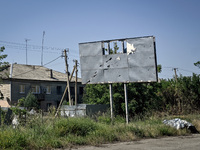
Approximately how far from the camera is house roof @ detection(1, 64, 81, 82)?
130 ft

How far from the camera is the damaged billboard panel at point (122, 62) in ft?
49.8

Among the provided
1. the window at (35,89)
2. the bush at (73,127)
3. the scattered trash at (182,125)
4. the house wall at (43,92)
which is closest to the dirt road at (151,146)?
the bush at (73,127)

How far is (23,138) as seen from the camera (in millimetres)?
9031

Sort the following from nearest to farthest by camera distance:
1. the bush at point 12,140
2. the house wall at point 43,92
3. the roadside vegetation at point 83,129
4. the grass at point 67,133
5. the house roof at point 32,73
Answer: the bush at point 12,140, the grass at point 67,133, the roadside vegetation at point 83,129, the house wall at point 43,92, the house roof at point 32,73

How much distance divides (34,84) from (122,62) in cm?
2870

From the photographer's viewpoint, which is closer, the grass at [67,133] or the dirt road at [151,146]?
the grass at [67,133]

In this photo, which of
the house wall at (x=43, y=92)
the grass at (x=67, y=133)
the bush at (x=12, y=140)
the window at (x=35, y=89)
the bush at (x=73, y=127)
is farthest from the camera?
the window at (x=35, y=89)

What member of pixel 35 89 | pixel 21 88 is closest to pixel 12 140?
pixel 21 88

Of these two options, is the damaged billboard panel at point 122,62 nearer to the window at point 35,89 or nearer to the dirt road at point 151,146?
the dirt road at point 151,146

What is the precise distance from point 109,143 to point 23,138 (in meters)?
3.48

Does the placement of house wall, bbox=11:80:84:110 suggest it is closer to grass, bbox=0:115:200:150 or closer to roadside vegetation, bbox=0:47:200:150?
roadside vegetation, bbox=0:47:200:150

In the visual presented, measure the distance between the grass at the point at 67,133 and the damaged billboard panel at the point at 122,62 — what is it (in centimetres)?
363

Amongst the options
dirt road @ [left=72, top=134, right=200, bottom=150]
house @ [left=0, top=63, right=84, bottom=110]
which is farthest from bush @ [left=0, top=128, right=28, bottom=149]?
house @ [left=0, top=63, right=84, bottom=110]

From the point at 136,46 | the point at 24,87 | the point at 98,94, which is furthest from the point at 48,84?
the point at 136,46
